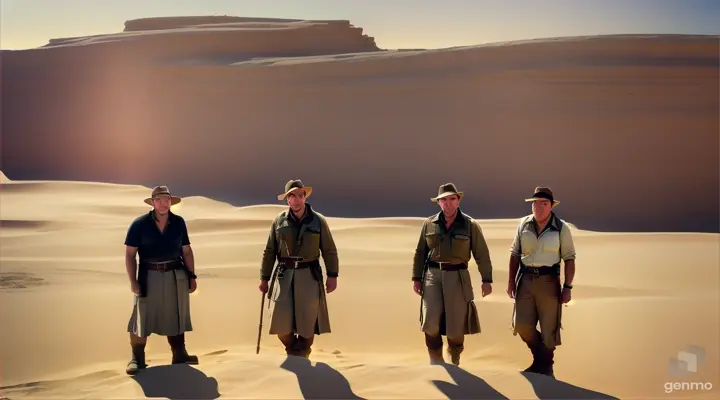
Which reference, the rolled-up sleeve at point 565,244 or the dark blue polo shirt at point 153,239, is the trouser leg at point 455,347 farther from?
the dark blue polo shirt at point 153,239

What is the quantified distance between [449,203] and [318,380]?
1.50 m

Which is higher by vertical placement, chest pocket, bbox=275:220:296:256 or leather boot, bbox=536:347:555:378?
chest pocket, bbox=275:220:296:256

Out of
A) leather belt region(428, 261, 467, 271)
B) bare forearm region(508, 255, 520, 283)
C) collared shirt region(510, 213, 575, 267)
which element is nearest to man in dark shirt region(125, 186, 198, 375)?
leather belt region(428, 261, 467, 271)

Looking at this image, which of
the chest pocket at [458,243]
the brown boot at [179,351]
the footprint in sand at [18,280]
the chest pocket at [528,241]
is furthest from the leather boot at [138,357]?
the footprint in sand at [18,280]

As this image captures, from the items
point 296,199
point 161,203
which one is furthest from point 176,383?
point 296,199

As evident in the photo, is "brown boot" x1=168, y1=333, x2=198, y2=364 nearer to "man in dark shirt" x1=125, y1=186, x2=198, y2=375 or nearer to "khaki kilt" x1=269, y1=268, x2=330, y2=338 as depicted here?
"man in dark shirt" x1=125, y1=186, x2=198, y2=375

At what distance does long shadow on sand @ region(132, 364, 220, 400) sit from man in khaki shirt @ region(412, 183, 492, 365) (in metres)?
1.56

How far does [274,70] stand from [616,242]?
14328 mm

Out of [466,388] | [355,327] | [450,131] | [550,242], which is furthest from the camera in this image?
[450,131]

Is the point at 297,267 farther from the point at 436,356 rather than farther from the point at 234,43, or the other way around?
the point at 234,43

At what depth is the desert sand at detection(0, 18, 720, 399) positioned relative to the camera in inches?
280

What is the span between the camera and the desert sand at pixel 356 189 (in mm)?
7117

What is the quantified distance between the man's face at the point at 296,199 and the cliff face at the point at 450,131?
15.2 metres

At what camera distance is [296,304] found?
6.48m
